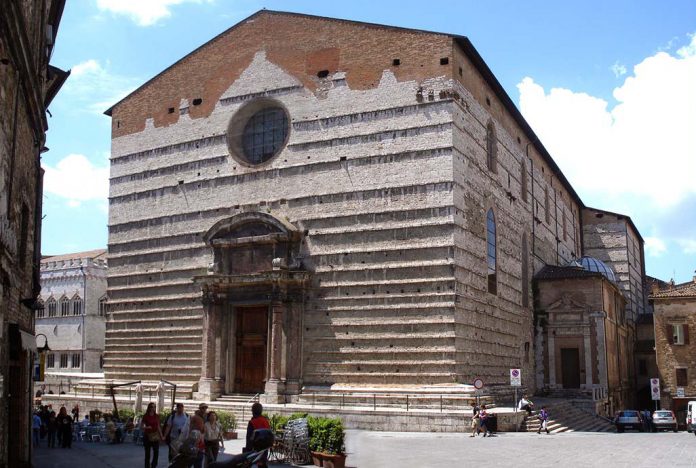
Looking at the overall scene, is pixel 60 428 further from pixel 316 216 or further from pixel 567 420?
pixel 567 420

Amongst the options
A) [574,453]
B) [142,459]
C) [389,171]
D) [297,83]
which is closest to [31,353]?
[142,459]

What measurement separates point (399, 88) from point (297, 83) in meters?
4.15

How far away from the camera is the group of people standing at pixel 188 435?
12273 millimetres

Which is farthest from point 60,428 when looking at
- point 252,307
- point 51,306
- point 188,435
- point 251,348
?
point 51,306

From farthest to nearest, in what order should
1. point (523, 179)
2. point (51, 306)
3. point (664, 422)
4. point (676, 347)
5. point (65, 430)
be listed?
point (51, 306) → point (676, 347) → point (523, 179) → point (664, 422) → point (65, 430)

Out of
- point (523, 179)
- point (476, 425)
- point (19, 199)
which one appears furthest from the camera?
point (523, 179)

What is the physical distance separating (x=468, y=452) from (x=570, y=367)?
17.8 meters

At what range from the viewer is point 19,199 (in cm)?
1403

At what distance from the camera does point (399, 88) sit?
26594 mm

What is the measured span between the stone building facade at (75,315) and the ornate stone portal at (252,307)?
22273 mm

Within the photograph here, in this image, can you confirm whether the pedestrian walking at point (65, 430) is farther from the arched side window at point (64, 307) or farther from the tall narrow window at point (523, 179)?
the arched side window at point (64, 307)

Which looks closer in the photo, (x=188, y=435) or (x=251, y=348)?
(x=188, y=435)

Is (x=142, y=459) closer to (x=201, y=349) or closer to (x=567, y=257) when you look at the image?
(x=201, y=349)

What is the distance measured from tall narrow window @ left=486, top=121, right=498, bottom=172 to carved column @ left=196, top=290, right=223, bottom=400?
1134 centimetres
